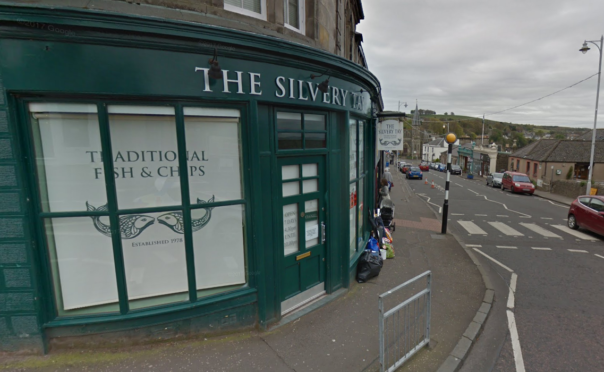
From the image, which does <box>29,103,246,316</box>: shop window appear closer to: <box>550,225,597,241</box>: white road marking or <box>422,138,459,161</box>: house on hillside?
<box>550,225,597,241</box>: white road marking

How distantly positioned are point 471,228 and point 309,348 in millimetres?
11188

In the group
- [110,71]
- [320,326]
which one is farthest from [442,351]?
[110,71]

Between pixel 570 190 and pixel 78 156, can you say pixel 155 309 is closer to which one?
pixel 78 156

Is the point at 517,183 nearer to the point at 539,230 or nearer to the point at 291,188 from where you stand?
the point at 539,230

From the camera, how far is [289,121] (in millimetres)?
4918

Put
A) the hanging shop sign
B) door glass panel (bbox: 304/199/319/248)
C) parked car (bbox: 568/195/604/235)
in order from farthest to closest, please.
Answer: parked car (bbox: 568/195/604/235) → the hanging shop sign → door glass panel (bbox: 304/199/319/248)

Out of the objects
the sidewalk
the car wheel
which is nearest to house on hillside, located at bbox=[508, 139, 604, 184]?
the car wheel

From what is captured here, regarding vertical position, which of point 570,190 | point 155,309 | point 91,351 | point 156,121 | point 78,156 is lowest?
point 570,190

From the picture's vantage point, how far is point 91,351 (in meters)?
3.96

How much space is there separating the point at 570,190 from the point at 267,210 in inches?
1243

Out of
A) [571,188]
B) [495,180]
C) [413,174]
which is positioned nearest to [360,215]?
[571,188]

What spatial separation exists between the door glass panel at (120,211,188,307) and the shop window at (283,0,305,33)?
3.77 metres

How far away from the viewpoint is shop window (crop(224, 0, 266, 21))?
4402 millimetres

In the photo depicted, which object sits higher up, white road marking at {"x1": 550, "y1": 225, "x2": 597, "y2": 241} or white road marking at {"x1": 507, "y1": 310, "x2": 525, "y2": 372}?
white road marking at {"x1": 507, "y1": 310, "x2": 525, "y2": 372}
